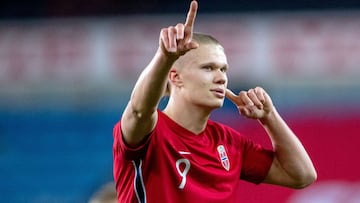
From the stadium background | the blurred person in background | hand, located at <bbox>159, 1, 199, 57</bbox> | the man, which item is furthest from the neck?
the stadium background

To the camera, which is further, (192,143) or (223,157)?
(223,157)

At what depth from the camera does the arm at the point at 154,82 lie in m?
3.57

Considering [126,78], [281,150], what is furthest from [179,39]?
[126,78]

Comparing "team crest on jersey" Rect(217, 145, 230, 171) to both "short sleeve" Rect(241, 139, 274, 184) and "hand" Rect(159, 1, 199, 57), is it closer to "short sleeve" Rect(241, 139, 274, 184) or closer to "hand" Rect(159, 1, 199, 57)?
"short sleeve" Rect(241, 139, 274, 184)

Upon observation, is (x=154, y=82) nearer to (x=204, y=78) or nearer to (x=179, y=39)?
(x=179, y=39)

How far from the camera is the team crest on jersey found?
13.9ft

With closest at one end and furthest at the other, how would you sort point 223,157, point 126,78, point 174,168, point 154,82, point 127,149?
point 154,82 → point 127,149 → point 174,168 → point 223,157 → point 126,78

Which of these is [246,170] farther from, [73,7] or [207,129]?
[73,7]

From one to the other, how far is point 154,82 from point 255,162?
0.94 meters

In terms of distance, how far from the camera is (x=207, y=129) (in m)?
4.34

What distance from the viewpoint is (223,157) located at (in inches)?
168

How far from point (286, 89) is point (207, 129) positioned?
439cm

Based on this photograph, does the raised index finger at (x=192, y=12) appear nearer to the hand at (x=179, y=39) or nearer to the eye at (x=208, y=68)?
the hand at (x=179, y=39)

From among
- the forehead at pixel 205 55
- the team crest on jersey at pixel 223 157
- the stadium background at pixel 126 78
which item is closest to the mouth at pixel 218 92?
the forehead at pixel 205 55
